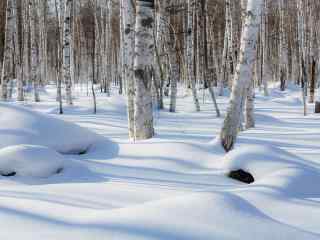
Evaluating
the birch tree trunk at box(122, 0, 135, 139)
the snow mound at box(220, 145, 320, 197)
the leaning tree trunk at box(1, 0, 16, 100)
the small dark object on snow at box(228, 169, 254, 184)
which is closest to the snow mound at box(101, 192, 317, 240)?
the snow mound at box(220, 145, 320, 197)

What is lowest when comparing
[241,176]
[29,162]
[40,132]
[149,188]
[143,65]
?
[241,176]

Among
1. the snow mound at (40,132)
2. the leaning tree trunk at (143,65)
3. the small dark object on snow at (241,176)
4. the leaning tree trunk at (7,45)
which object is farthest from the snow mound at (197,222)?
the leaning tree trunk at (7,45)

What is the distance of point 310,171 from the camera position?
4773 millimetres

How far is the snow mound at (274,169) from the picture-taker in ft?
13.7

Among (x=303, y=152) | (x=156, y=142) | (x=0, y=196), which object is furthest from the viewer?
(x=303, y=152)

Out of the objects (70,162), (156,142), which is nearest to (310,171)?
(156,142)

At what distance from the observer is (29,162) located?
4691 mm

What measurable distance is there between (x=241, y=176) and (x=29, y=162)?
2.32 m

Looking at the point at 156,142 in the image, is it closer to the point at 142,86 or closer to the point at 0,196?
the point at 142,86

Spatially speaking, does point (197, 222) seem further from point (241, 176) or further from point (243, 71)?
point (243, 71)

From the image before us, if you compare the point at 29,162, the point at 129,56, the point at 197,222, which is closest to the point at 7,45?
the point at 129,56

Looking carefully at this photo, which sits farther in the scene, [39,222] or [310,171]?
[310,171]

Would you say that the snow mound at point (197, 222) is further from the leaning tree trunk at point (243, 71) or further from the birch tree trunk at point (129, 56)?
the birch tree trunk at point (129, 56)

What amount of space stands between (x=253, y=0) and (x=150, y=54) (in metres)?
1.65
